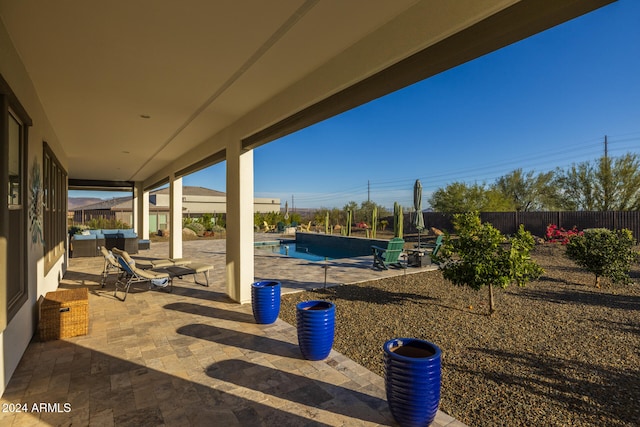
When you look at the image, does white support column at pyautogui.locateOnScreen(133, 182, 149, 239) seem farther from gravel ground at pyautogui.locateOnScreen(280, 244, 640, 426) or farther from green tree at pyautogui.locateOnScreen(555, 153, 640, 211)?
green tree at pyautogui.locateOnScreen(555, 153, 640, 211)

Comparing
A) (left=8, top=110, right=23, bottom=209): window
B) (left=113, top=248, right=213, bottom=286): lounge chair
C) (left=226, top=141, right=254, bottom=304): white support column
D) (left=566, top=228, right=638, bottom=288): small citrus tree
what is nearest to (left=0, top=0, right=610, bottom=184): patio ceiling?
(left=8, top=110, right=23, bottom=209): window

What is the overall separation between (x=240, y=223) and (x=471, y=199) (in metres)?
22.4

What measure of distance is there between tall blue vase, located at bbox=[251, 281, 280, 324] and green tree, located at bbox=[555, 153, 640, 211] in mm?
20174

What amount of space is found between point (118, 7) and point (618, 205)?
22.5 metres

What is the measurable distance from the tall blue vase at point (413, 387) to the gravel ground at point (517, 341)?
0.45 meters

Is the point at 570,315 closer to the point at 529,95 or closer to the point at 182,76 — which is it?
the point at 182,76

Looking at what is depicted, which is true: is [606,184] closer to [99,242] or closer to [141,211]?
[141,211]

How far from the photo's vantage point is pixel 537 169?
25734 millimetres

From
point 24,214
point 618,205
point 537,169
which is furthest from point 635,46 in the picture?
point 24,214

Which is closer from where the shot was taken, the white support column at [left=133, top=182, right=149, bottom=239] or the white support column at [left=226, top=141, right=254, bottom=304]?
the white support column at [left=226, top=141, right=254, bottom=304]

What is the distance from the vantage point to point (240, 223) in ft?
18.5

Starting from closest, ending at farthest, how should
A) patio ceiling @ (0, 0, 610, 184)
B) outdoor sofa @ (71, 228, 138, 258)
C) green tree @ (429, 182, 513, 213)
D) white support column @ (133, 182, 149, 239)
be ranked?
patio ceiling @ (0, 0, 610, 184) → outdoor sofa @ (71, 228, 138, 258) → white support column @ (133, 182, 149, 239) → green tree @ (429, 182, 513, 213)

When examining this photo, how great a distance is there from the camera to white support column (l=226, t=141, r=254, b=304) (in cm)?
562

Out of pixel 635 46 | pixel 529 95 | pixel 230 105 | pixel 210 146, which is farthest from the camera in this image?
pixel 529 95
